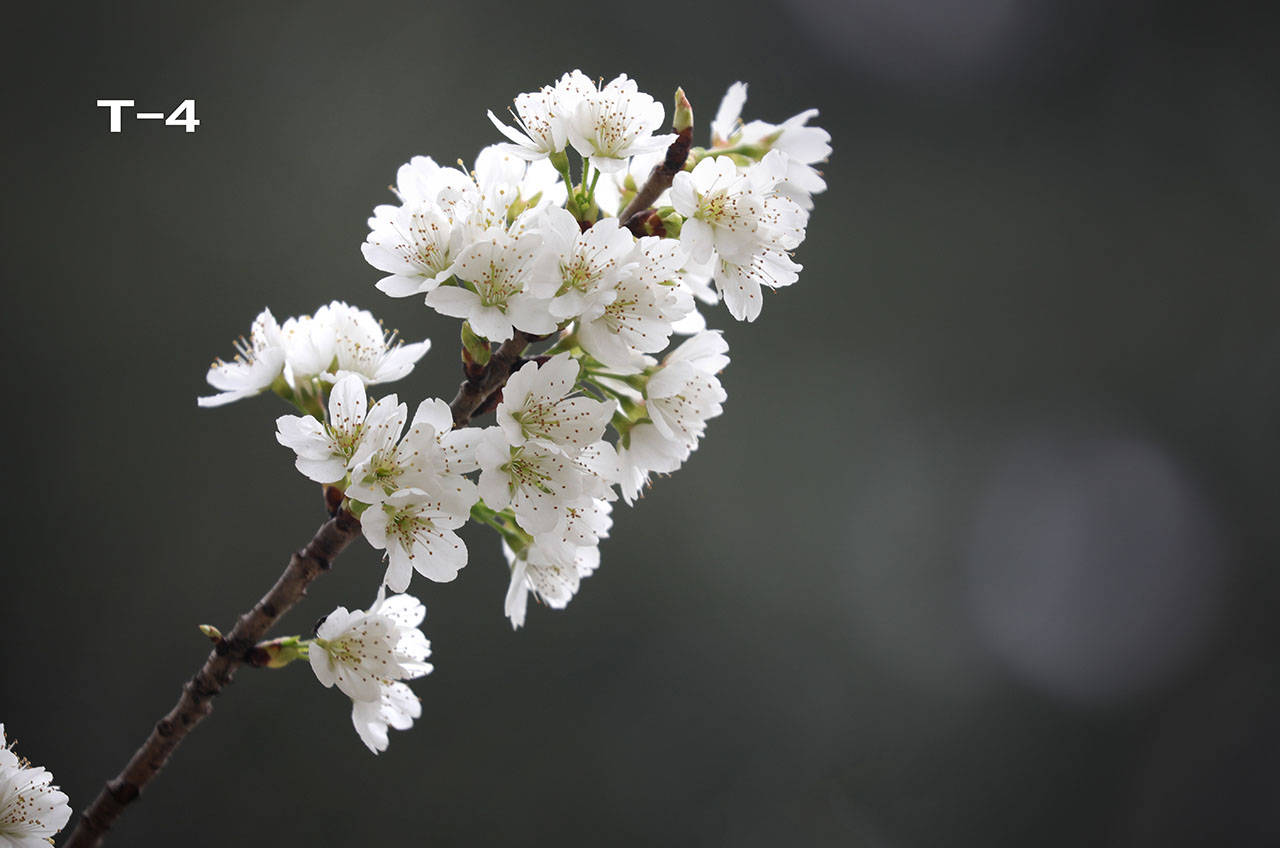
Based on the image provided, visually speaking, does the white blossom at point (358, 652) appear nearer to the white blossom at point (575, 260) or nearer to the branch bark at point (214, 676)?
the branch bark at point (214, 676)

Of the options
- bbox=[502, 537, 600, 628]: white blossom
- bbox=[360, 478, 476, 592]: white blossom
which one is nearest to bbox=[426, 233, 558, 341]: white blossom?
bbox=[360, 478, 476, 592]: white blossom

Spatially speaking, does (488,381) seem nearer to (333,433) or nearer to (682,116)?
(333,433)

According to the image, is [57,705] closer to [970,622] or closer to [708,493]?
[708,493]

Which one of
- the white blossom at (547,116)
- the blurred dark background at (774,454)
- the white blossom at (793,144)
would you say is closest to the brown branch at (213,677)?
the white blossom at (547,116)

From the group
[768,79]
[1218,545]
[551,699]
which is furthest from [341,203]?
[1218,545]

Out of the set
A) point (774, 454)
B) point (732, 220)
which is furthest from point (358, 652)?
point (774, 454)
